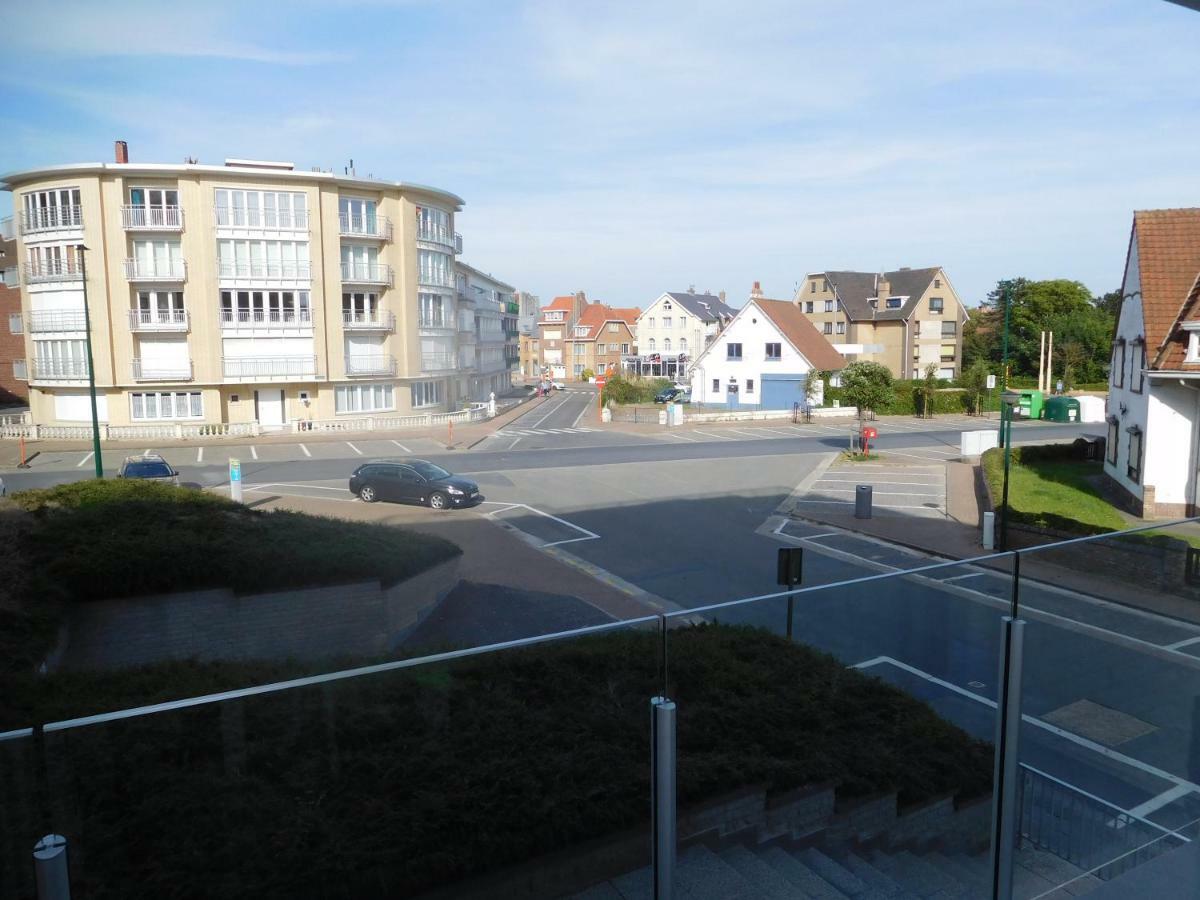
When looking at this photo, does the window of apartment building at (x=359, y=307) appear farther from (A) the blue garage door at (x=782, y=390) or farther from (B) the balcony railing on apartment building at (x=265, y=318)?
(A) the blue garage door at (x=782, y=390)

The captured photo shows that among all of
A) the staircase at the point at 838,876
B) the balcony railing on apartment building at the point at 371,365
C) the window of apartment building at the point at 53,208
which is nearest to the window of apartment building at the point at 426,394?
the balcony railing on apartment building at the point at 371,365

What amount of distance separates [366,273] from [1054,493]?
36.5 metres

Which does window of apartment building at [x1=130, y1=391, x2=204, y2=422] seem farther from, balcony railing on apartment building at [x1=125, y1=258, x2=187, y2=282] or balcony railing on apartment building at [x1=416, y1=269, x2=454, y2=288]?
balcony railing on apartment building at [x1=416, y1=269, x2=454, y2=288]

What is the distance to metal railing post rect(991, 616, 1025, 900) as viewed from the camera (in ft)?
13.7

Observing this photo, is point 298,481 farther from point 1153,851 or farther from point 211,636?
point 1153,851

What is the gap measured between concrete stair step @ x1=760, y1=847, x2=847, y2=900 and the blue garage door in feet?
182

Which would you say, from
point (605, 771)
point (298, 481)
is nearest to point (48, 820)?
point (605, 771)

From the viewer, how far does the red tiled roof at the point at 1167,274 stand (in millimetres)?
21562

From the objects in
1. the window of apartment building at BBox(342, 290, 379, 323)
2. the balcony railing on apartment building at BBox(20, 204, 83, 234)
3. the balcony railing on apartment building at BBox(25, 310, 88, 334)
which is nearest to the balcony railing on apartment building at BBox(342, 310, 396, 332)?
the window of apartment building at BBox(342, 290, 379, 323)

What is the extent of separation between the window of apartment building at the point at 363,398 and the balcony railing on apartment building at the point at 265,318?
4063mm

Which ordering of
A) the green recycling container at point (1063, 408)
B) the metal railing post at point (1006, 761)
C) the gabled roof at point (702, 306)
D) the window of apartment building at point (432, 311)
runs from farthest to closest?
the gabled roof at point (702, 306)
the window of apartment building at point (432, 311)
the green recycling container at point (1063, 408)
the metal railing post at point (1006, 761)

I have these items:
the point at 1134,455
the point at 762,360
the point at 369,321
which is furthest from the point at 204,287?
the point at 1134,455

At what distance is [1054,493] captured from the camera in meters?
25.6

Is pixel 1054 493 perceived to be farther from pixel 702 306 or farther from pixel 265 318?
pixel 702 306
